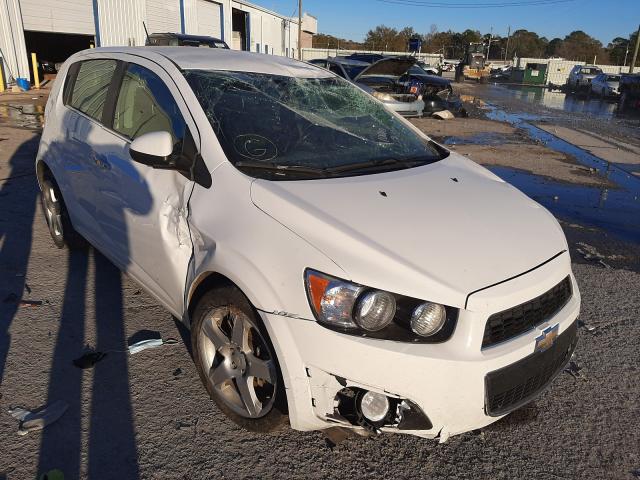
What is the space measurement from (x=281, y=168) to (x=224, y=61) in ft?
3.79

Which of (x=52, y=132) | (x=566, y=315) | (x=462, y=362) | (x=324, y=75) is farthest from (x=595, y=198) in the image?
(x=52, y=132)

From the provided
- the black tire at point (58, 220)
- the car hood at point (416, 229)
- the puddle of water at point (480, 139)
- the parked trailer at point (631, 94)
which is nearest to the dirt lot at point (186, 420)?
the black tire at point (58, 220)

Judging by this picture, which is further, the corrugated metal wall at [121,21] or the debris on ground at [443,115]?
the corrugated metal wall at [121,21]

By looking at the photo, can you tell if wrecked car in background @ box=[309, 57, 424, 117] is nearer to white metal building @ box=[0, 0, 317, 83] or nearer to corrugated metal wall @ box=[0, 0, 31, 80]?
corrugated metal wall @ box=[0, 0, 31, 80]

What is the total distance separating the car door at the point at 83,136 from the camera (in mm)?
3535

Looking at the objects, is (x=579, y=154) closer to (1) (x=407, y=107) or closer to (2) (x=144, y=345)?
(1) (x=407, y=107)

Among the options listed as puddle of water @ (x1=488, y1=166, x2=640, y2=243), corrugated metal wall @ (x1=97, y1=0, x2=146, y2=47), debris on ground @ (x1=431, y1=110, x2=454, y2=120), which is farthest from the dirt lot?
corrugated metal wall @ (x1=97, y1=0, x2=146, y2=47)

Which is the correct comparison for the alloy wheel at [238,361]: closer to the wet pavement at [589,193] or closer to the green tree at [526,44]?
the wet pavement at [589,193]

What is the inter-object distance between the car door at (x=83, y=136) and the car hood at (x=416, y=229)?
1792 mm

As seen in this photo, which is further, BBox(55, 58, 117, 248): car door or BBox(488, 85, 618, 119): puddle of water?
BBox(488, 85, 618, 119): puddle of water

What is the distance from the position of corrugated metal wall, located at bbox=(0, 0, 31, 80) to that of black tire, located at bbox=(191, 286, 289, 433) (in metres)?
20.4

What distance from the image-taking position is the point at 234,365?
8.04 ft

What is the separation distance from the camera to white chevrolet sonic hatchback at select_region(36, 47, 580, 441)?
6.47 ft

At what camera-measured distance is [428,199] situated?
2.52 metres
